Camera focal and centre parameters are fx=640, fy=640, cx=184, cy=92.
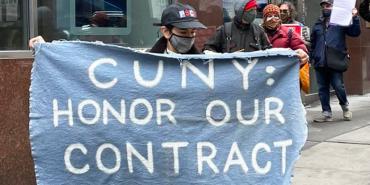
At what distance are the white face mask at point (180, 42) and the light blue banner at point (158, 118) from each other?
0.46 meters

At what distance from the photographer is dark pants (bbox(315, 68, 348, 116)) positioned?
934 cm

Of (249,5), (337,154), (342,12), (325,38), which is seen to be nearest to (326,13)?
(325,38)

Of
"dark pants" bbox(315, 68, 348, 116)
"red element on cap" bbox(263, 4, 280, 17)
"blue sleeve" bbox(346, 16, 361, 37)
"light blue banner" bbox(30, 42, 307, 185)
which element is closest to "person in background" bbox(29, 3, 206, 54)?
"light blue banner" bbox(30, 42, 307, 185)

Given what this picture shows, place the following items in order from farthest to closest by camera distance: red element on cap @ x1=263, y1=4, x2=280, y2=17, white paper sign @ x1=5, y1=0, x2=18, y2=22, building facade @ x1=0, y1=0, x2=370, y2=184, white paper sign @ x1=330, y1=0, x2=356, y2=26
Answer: white paper sign @ x1=330, y1=0, x2=356, y2=26 → red element on cap @ x1=263, y1=4, x2=280, y2=17 → white paper sign @ x1=5, y1=0, x2=18, y2=22 → building facade @ x1=0, y1=0, x2=370, y2=184

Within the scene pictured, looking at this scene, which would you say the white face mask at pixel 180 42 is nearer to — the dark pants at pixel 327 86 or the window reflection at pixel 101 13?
the window reflection at pixel 101 13

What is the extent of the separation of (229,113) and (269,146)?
280 millimetres

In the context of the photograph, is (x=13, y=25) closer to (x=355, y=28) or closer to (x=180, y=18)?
(x=180, y=18)

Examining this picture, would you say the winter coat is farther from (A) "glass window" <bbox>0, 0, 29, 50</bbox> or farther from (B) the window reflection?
(A) "glass window" <bbox>0, 0, 29, 50</bbox>

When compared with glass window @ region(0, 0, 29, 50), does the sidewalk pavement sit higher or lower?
lower

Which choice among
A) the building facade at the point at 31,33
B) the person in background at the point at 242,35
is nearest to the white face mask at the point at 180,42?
the person in background at the point at 242,35

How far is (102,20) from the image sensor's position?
20.4 ft

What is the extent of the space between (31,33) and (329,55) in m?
5.04

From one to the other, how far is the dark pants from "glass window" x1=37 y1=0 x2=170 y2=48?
3364mm

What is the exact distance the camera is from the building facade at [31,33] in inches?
206
